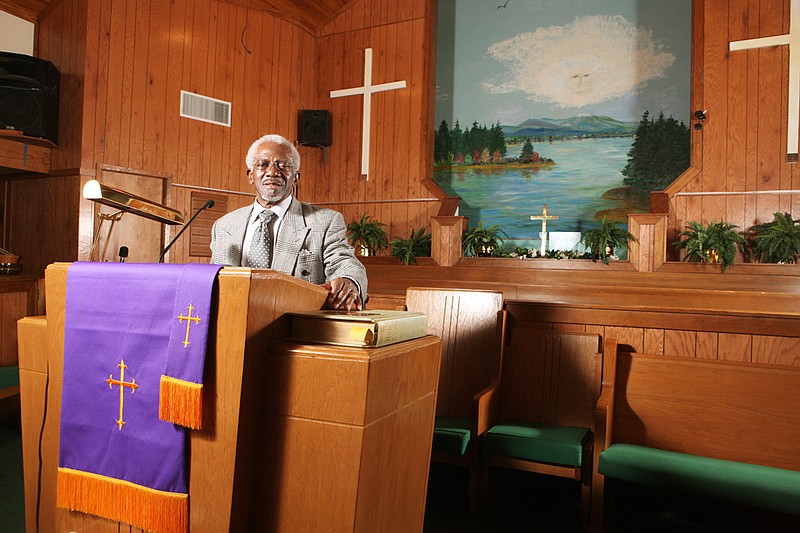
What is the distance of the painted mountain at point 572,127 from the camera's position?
251 inches

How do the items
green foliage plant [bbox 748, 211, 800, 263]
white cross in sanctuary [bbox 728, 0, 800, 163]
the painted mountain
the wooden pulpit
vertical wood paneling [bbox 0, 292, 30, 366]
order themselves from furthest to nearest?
the painted mountain → white cross in sanctuary [bbox 728, 0, 800, 163] → green foliage plant [bbox 748, 211, 800, 263] → vertical wood paneling [bbox 0, 292, 30, 366] → the wooden pulpit

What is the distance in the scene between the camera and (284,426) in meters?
1.09

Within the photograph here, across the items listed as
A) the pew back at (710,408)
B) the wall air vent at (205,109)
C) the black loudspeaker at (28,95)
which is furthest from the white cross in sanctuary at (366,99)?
the pew back at (710,408)

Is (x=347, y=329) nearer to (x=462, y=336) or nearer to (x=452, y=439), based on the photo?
(x=452, y=439)

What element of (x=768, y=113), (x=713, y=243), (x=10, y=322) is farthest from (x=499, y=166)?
(x=10, y=322)

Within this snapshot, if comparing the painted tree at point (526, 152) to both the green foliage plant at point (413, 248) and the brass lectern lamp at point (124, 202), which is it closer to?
the green foliage plant at point (413, 248)

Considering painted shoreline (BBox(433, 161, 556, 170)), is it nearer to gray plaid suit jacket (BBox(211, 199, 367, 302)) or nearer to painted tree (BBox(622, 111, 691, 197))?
painted tree (BBox(622, 111, 691, 197))

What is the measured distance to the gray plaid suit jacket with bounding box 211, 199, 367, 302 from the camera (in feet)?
5.65

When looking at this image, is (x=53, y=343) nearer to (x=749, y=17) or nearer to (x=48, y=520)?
(x=48, y=520)

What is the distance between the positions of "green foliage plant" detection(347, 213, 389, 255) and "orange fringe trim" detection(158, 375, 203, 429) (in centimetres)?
578

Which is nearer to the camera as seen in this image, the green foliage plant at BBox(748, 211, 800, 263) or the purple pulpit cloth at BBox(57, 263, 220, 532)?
the purple pulpit cloth at BBox(57, 263, 220, 532)

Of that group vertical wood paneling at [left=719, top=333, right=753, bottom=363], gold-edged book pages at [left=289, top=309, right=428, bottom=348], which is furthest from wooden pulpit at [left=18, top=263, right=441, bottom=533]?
vertical wood paneling at [left=719, top=333, right=753, bottom=363]

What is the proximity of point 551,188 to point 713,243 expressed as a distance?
71.1 inches

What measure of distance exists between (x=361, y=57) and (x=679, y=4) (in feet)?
12.0
